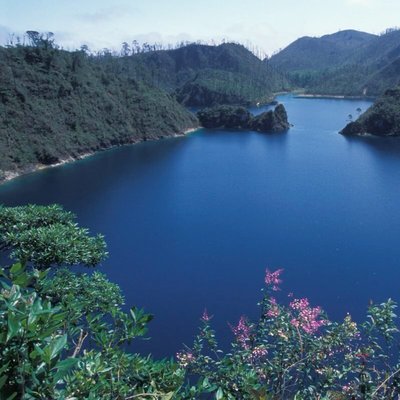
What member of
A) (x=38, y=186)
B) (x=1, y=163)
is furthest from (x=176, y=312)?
(x=1, y=163)

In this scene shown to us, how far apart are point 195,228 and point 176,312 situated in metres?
12.6

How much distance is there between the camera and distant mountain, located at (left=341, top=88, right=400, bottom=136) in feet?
270

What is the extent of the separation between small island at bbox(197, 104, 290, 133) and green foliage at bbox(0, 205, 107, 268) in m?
79.3

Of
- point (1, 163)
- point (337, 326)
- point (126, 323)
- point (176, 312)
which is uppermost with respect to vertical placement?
point (126, 323)

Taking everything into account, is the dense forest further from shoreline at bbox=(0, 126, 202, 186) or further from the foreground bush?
the foreground bush

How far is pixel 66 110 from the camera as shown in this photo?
66125mm

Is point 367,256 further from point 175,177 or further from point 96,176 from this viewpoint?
point 96,176

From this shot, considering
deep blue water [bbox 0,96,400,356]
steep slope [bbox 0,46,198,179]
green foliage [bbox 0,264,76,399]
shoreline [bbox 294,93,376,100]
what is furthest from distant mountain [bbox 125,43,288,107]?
green foliage [bbox 0,264,76,399]

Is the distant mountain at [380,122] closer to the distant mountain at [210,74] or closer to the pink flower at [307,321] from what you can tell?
the distant mountain at [210,74]

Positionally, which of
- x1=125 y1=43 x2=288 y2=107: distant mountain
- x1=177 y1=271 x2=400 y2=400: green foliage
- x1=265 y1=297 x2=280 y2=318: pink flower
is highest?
x1=125 y1=43 x2=288 y2=107: distant mountain

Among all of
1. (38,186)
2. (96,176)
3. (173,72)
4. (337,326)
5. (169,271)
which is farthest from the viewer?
(173,72)

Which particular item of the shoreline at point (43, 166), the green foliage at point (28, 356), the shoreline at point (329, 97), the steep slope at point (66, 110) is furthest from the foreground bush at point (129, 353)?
the shoreline at point (329, 97)

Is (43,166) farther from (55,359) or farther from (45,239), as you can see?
(55,359)

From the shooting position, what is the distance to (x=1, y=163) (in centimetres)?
4938
